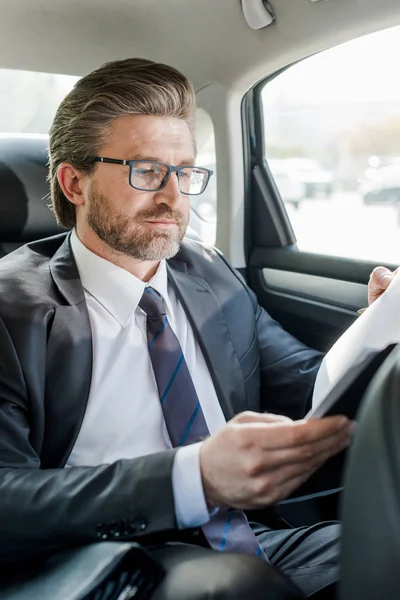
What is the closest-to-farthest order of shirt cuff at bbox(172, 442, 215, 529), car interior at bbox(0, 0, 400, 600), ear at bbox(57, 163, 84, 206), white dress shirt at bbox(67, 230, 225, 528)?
A: 1. shirt cuff at bbox(172, 442, 215, 529)
2. white dress shirt at bbox(67, 230, 225, 528)
3. ear at bbox(57, 163, 84, 206)
4. car interior at bbox(0, 0, 400, 600)

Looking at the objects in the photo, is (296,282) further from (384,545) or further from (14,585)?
(384,545)

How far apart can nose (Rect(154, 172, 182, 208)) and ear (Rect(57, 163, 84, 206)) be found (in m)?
0.22

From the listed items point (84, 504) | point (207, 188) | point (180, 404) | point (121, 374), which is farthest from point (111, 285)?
point (207, 188)

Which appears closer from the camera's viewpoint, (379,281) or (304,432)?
(304,432)

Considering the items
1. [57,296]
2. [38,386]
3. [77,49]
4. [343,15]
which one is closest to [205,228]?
[77,49]

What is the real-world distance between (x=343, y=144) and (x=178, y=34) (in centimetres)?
61

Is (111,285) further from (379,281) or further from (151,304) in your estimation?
(379,281)

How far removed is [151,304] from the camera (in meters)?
1.51

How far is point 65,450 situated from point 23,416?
11 centimetres

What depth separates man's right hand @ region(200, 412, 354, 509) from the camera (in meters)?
0.92

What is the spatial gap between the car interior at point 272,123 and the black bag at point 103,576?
2.33ft

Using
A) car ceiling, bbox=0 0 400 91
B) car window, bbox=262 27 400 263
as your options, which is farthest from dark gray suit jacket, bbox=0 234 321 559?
car ceiling, bbox=0 0 400 91

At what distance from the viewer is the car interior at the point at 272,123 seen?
1822 millimetres

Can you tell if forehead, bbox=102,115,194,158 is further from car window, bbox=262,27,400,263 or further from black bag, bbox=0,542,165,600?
black bag, bbox=0,542,165,600
